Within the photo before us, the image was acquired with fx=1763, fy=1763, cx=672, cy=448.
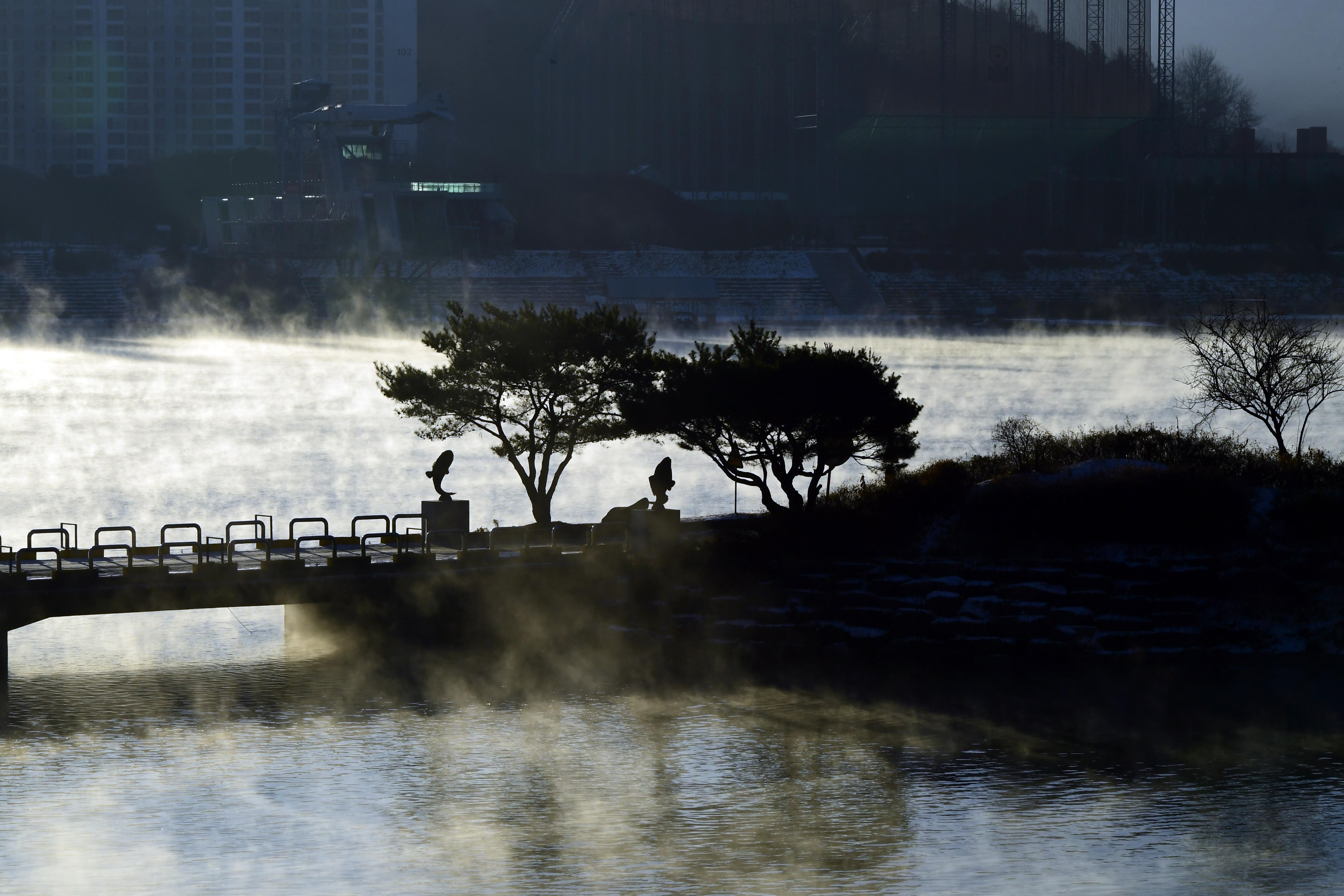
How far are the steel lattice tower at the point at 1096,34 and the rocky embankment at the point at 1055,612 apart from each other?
149 m

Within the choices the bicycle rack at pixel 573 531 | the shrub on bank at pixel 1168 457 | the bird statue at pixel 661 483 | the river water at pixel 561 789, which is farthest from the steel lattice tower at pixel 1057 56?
the river water at pixel 561 789

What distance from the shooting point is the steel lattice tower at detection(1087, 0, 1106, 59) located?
18388 cm

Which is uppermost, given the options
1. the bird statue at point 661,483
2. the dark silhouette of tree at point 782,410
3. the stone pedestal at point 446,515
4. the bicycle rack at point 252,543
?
the dark silhouette of tree at point 782,410

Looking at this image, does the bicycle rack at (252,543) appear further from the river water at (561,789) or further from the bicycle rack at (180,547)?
the river water at (561,789)

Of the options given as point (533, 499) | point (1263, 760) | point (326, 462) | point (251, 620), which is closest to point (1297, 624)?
point (1263, 760)

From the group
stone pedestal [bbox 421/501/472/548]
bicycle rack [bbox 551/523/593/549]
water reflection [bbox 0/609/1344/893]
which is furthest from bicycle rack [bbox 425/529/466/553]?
water reflection [bbox 0/609/1344/893]

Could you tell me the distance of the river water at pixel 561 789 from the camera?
28.1 m

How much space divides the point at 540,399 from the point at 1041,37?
144 m

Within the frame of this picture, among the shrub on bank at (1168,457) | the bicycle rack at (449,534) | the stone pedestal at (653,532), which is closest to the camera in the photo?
the bicycle rack at (449,534)

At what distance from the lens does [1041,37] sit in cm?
18488

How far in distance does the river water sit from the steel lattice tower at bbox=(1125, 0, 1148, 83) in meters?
151

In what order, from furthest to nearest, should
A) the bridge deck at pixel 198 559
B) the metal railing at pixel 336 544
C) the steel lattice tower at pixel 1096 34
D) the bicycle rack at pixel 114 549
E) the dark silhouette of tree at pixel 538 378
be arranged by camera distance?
the steel lattice tower at pixel 1096 34, the dark silhouette of tree at pixel 538 378, the metal railing at pixel 336 544, the bridge deck at pixel 198 559, the bicycle rack at pixel 114 549

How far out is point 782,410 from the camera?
49.9 m

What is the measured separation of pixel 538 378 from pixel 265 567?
1210 centimetres
